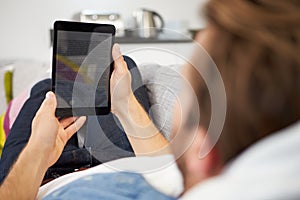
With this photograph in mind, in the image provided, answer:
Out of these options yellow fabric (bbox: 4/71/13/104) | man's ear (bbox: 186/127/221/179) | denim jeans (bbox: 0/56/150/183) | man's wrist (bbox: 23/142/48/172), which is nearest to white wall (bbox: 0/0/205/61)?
yellow fabric (bbox: 4/71/13/104)

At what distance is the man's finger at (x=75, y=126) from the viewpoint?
3.38ft

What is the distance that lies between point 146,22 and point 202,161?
221 cm

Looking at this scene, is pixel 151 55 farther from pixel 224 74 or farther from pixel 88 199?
pixel 224 74

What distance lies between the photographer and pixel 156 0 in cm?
279

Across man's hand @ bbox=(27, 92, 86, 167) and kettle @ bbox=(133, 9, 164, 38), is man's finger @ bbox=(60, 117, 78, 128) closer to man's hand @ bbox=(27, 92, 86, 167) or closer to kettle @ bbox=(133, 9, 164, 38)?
man's hand @ bbox=(27, 92, 86, 167)

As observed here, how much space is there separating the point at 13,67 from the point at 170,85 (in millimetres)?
1253

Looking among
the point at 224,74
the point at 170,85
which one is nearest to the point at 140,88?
the point at 170,85

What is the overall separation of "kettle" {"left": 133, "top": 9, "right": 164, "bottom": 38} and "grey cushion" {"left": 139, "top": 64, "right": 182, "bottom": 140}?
3.52 ft

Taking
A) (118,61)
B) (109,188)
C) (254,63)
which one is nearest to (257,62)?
(254,63)

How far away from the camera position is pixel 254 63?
0.36 metres

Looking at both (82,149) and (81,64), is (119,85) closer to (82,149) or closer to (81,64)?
(81,64)

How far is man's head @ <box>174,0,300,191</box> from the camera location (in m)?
0.36

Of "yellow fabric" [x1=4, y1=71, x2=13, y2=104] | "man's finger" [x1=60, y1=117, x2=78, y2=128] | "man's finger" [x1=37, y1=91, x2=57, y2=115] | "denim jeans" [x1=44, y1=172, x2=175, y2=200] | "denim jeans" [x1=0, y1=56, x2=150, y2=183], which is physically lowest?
"yellow fabric" [x1=4, y1=71, x2=13, y2=104]

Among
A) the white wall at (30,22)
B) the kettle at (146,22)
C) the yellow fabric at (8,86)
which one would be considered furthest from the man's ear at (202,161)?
the white wall at (30,22)
